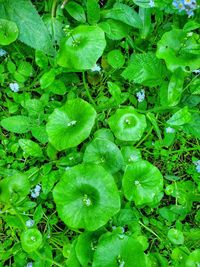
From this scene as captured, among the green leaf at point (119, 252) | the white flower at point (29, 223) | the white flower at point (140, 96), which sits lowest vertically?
the white flower at point (29, 223)

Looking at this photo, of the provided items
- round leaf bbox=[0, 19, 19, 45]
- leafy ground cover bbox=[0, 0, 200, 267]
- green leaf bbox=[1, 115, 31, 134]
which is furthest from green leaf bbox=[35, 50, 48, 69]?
green leaf bbox=[1, 115, 31, 134]

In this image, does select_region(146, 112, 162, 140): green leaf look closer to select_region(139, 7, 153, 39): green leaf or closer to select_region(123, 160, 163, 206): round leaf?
select_region(123, 160, 163, 206): round leaf

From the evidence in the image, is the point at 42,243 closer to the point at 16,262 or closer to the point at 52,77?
the point at 16,262

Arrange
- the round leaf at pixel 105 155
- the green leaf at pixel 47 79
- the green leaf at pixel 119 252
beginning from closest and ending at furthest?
1. the green leaf at pixel 119 252
2. the round leaf at pixel 105 155
3. the green leaf at pixel 47 79

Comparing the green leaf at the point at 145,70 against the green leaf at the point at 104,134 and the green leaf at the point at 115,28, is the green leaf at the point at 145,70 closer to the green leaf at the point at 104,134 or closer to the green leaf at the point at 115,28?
the green leaf at the point at 115,28

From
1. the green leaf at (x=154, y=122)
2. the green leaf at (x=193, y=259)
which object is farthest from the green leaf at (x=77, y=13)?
the green leaf at (x=193, y=259)

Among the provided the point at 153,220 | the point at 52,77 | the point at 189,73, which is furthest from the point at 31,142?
the point at 189,73

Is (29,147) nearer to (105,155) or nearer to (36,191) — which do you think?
(36,191)
